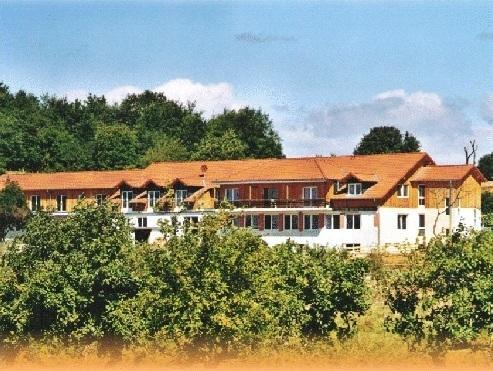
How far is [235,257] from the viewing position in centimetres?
2558

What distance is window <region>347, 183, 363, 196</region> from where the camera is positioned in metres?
64.2

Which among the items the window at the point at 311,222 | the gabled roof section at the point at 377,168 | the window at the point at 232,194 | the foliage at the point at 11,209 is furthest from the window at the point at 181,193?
the foliage at the point at 11,209

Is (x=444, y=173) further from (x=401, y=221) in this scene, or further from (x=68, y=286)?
(x=68, y=286)

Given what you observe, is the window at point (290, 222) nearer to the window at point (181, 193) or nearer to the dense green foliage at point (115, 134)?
the window at point (181, 193)

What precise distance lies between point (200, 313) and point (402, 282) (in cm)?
560

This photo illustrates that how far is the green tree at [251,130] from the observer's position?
10522cm

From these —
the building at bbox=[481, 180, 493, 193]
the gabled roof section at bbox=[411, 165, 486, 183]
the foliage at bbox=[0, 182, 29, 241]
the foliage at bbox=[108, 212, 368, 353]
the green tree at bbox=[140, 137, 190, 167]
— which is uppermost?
the green tree at bbox=[140, 137, 190, 167]

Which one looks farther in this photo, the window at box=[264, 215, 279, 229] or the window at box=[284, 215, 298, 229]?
the window at box=[264, 215, 279, 229]

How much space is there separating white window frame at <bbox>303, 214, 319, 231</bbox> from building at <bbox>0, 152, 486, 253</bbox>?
66mm

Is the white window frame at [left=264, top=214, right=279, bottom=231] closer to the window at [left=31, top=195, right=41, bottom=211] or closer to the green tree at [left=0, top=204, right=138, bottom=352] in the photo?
the window at [left=31, top=195, right=41, bottom=211]

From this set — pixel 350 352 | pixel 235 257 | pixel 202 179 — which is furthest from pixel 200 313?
pixel 202 179

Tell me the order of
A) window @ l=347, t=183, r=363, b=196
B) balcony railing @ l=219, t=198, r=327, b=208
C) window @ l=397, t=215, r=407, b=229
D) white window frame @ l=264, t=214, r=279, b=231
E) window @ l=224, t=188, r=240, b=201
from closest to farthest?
balcony railing @ l=219, t=198, r=327, b=208
window @ l=347, t=183, r=363, b=196
window @ l=397, t=215, r=407, b=229
white window frame @ l=264, t=214, r=279, b=231
window @ l=224, t=188, r=240, b=201

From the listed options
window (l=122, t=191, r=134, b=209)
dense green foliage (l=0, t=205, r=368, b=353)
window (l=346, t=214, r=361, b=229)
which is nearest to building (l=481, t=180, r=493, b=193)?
window (l=346, t=214, r=361, b=229)

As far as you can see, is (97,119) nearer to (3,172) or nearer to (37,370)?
(3,172)
